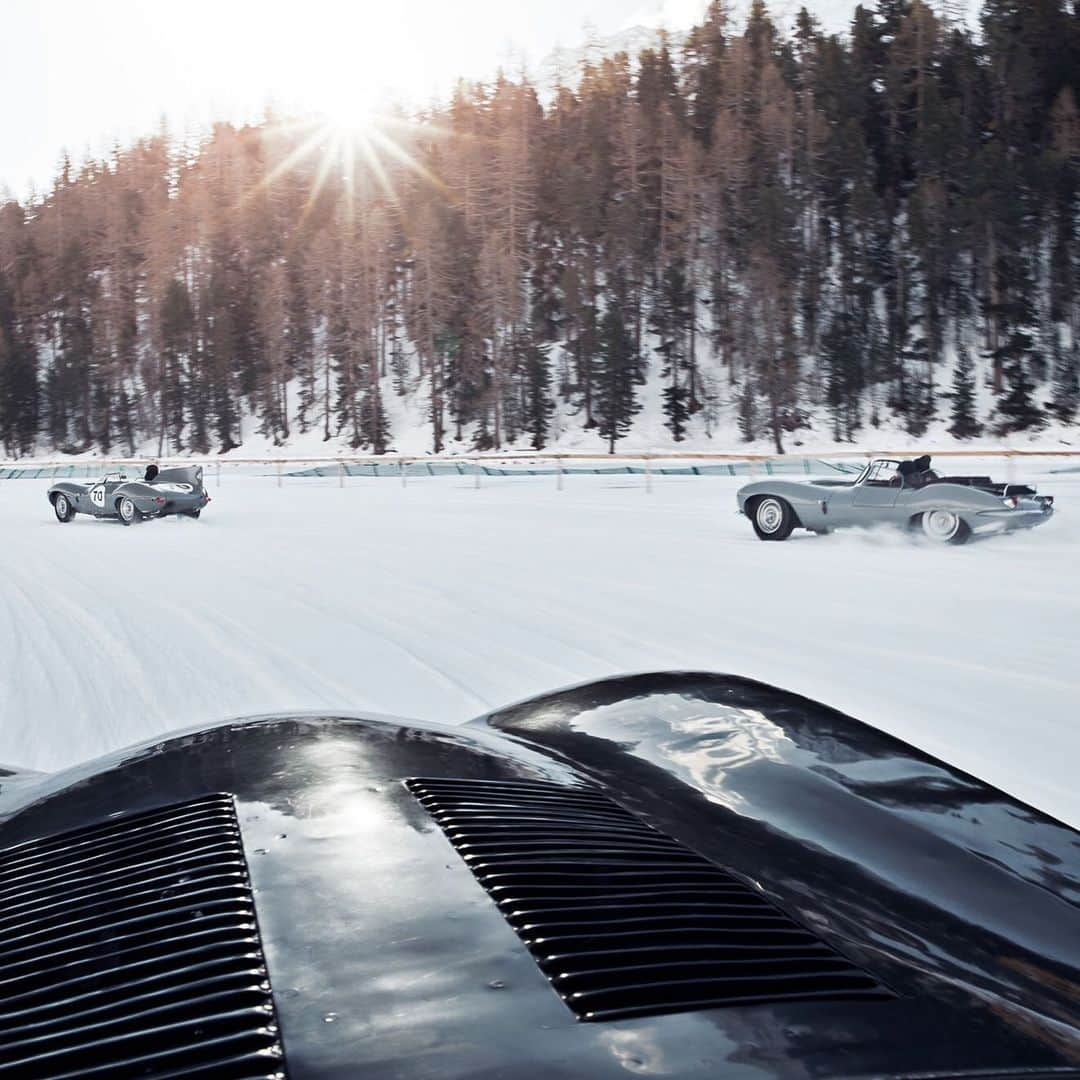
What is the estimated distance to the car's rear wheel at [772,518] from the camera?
12.1m

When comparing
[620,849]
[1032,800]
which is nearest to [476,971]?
[620,849]

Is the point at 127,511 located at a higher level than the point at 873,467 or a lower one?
lower

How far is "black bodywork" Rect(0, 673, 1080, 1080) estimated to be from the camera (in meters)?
1.06

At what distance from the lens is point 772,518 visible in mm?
12219

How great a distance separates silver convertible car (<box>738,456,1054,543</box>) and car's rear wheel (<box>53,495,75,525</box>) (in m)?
12.0

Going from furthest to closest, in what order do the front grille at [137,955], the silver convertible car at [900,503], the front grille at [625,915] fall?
the silver convertible car at [900,503] < the front grille at [625,915] < the front grille at [137,955]

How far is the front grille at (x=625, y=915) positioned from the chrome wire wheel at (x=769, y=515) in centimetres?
1053

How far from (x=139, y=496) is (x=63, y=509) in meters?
2.15

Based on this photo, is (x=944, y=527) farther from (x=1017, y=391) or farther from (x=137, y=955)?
(x=1017, y=391)

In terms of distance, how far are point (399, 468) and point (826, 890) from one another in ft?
90.5

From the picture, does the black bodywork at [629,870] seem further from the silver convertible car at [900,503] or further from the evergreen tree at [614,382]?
the evergreen tree at [614,382]

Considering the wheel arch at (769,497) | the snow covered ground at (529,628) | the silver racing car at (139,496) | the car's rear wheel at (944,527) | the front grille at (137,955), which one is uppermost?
the silver racing car at (139,496)

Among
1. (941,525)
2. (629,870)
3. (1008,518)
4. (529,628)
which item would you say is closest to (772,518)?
(941,525)

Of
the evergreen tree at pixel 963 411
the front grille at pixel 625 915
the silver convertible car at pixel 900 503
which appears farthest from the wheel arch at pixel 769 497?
the evergreen tree at pixel 963 411
